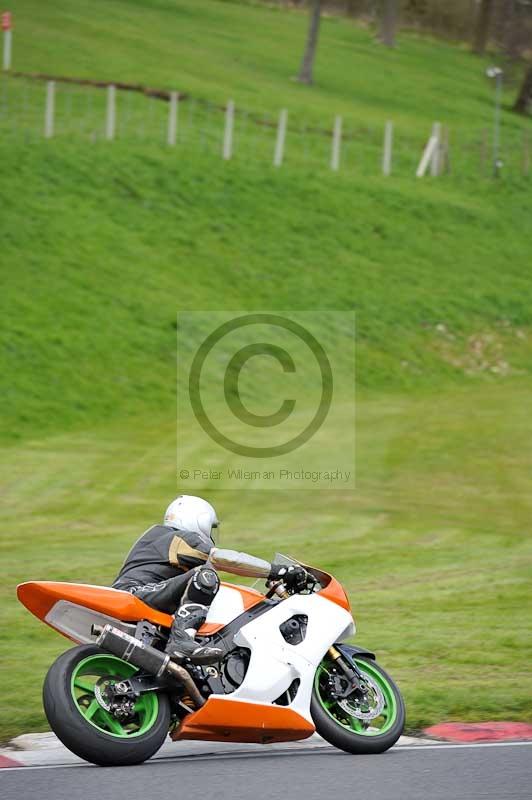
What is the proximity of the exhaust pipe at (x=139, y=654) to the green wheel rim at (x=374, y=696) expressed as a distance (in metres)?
0.91

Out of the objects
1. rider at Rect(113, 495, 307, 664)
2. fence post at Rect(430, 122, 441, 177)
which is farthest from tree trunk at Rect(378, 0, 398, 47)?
rider at Rect(113, 495, 307, 664)

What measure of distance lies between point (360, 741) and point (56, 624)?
192 centimetres

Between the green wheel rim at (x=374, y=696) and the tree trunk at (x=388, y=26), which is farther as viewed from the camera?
the tree trunk at (x=388, y=26)

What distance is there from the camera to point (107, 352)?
96.4 feet

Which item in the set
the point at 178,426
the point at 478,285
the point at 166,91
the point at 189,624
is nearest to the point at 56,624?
the point at 189,624

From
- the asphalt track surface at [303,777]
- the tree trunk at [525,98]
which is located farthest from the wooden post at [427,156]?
the asphalt track surface at [303,777]

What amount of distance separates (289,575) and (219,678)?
795mm

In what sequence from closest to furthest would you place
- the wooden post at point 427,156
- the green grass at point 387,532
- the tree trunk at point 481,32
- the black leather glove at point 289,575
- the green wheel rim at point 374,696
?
the green wheel rim at point 374,696 < the black leather glove at point 289,575 < the green grass at point 387,532 < the wooden post at point 427,156 < the tree trunk at point 481,32

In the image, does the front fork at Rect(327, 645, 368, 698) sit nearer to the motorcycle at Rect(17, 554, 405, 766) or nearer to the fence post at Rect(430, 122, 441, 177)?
the motorcycle at Rect(17, 554, 405, 766)

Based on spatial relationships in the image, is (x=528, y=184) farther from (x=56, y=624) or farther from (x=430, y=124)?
(x=56, y=624)

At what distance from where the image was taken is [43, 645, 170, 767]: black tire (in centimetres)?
710

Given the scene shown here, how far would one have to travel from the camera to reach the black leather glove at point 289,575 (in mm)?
8125

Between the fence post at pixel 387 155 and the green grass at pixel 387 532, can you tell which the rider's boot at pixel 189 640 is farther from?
the fence post at pixel 387 155

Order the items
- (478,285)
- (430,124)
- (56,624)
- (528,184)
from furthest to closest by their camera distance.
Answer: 1. (430,124)
2. (528,184)
3. (478,285)
4. (56,624)
